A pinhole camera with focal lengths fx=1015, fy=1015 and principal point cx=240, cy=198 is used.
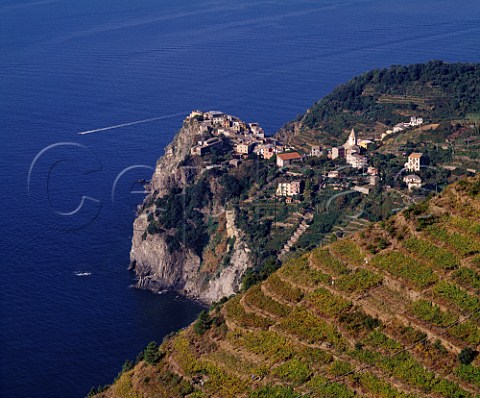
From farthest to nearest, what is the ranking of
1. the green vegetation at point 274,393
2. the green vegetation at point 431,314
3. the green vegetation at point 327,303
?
the green vegetation at point 327,303, the green vegetation at point 274,393, the green vegetation at point 431,314

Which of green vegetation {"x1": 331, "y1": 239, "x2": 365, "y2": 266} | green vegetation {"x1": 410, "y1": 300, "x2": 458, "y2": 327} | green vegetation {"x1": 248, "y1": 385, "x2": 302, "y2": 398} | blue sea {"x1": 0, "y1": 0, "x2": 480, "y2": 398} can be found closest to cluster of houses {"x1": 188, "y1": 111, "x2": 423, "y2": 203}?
blue sea {"x1": 0, "y1": 0, "x2": 480, "y2": 398}

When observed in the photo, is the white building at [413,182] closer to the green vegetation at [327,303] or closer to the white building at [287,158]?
the white building at [287,158]

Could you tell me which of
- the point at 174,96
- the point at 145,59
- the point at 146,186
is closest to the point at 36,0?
the point at 145,59

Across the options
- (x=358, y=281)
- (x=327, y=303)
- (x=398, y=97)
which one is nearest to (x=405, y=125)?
(x=398, y=97)

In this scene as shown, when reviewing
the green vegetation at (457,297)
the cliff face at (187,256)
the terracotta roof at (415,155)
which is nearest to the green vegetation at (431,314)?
the green vegetation at (457,297)

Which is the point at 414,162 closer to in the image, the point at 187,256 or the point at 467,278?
the point at 187,256

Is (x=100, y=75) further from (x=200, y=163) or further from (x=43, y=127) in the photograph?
(x=200, y=163)
